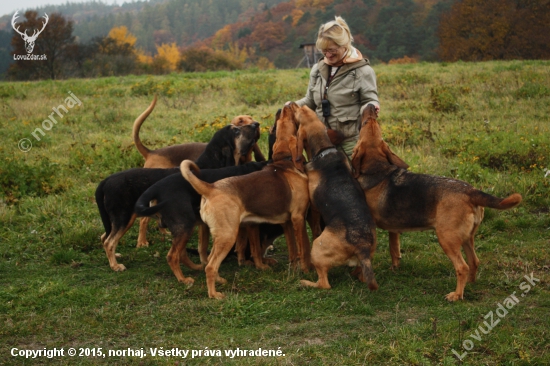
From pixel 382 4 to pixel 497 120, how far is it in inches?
1972

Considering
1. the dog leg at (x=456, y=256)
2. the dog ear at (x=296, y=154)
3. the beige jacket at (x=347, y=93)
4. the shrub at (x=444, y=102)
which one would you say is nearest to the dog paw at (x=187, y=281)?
the dog ear at (x=296, y=154)

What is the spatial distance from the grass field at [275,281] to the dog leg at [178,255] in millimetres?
165

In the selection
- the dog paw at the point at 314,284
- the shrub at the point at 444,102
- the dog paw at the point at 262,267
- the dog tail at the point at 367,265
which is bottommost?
the dog paw at the point at 262,267

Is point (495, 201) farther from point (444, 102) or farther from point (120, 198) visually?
point (444, 102)

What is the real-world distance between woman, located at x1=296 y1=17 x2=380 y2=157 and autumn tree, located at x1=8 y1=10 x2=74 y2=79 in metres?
25.0

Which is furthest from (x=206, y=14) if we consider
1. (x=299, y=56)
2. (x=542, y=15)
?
(x=542, y=15)

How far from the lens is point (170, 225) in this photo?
20.4 ft

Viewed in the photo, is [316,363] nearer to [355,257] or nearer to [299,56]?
[355,257]

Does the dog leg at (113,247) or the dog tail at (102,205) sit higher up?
the dog tail at (102,205)

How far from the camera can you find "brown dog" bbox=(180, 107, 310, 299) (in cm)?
587

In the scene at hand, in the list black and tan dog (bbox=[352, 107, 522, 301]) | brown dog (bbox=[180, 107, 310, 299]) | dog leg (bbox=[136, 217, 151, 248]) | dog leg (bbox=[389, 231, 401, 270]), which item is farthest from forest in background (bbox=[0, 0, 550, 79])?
dog leg (bbox=[389, 231, 401, 270])

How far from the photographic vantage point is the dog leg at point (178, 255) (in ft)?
20.5

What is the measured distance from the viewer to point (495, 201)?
17.6 ft

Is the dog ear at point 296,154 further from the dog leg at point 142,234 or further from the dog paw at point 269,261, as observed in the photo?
the dog leg at point 142,234
